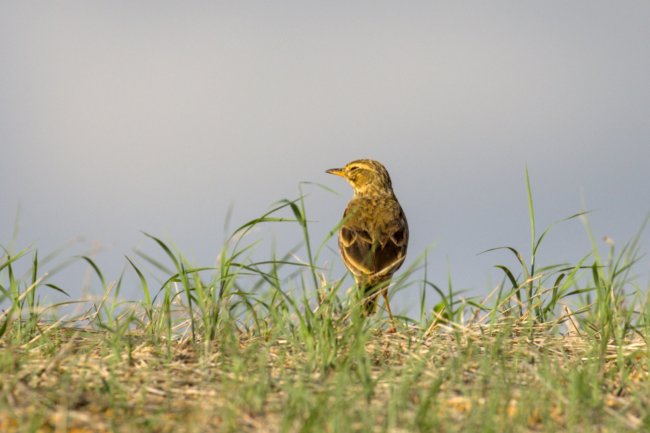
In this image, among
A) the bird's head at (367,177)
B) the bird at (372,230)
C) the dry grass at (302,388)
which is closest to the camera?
the dry grass at (302,388)

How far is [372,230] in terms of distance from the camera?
31.1ft

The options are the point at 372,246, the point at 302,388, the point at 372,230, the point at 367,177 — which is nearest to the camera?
the point at 302,388

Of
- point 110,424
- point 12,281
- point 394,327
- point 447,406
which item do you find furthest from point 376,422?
point 12,281

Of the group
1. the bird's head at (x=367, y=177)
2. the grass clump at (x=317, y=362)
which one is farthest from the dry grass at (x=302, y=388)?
the bird's head at (x=367, y=177)

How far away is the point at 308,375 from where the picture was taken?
5641 mm

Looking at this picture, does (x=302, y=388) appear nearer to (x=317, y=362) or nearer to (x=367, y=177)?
(x=317, y=362)

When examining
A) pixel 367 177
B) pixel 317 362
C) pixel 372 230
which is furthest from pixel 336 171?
pixel 317 362

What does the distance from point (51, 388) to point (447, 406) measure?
2.19 m

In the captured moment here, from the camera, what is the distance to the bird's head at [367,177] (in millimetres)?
10930

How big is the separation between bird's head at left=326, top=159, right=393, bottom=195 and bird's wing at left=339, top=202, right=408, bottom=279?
1.14 meters

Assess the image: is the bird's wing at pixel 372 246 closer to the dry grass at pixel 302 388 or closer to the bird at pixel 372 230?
the bird at pixel 372 230

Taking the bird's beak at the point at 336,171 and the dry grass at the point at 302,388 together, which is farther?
the bird's beak at the point at 336,171

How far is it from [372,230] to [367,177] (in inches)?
64.6

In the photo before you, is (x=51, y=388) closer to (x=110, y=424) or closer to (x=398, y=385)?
(x=110, y=424)
